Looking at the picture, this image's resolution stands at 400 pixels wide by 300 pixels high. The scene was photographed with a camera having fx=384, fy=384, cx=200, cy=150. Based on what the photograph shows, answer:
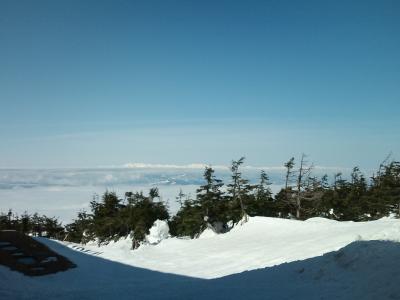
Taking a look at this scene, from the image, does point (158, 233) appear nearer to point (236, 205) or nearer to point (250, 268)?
point (236, 205)

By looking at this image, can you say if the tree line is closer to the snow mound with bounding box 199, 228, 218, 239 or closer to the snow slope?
the snow mound with bounding box 199, 228, 218, 239

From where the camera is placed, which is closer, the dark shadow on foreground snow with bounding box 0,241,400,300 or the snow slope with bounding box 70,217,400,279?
the dark shadow on foreground snow with bounding box 0,241,400,300

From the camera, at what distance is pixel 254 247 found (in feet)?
97.6

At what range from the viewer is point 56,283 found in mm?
20969

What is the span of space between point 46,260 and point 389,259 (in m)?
20.5

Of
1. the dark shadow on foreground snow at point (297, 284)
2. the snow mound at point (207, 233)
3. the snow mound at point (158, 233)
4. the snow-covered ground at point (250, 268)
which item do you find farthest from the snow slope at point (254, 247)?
the snow mound at point (158, 233)

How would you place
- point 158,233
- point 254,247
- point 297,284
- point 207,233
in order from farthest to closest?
point 158,233, point 207,233, point 254,247, point 297,284

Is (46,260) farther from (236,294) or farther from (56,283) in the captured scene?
(236,294)

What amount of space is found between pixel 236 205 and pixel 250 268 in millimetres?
20103

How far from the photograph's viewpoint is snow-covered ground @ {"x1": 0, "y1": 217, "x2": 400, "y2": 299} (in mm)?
14406

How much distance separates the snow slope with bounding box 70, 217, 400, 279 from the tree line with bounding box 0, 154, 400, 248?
191 inches

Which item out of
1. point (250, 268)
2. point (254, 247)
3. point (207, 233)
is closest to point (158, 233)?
point (207, 233)

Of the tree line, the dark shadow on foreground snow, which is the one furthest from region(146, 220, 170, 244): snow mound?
the dark shadow on foreground snow

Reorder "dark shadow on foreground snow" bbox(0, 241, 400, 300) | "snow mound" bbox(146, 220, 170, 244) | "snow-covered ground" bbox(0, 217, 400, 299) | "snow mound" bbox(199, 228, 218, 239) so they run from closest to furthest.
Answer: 1. "dark shadow on foreground snow" bbox(0, 241, 400, 300)
2. "snow-covered ground" bbox(0, 217, 400, 299)
3. "snow mound" bbox(199, 228, 218, 239)
4. "snow mound" bbox(146, 220, 170, 244)
